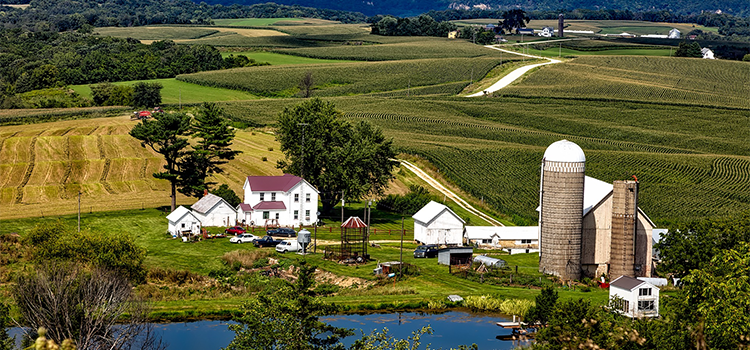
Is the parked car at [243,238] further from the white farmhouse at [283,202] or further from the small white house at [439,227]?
the small white house at [439,227]

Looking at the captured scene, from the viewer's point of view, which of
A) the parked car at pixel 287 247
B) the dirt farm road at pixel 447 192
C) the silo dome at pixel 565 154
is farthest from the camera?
the dirt farm road at pixel 447 192

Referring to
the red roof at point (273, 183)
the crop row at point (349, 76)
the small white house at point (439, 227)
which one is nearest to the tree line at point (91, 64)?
the crop row at point (349, 76)

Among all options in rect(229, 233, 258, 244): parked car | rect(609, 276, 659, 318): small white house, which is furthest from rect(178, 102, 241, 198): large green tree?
rect(609, 276, 659, 318): small white house

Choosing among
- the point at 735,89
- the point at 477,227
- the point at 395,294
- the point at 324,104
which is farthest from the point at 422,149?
the point at 735,89

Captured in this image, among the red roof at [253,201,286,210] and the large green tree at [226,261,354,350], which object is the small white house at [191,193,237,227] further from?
the large green tree at [226,261,354,350]

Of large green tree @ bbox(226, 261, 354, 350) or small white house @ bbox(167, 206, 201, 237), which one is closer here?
large green tree @ bbox(226, 261, 354, 350)

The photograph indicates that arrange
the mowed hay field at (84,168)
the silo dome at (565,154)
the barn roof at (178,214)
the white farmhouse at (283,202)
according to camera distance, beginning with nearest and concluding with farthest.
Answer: the silo dome at (565,154)
the barn roof at (178,214)
the white farmhouse at (283,202)
the mowed hay field at (84,168)
